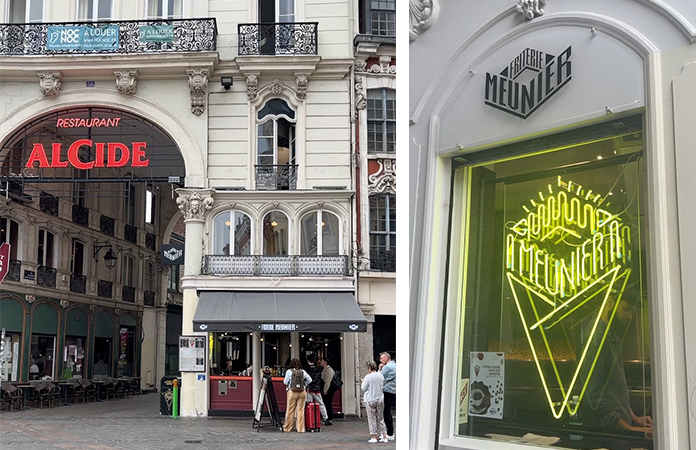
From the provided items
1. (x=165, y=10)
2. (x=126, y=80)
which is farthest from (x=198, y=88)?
(x=165, y=10)

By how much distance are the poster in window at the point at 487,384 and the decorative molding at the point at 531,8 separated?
7.11ft

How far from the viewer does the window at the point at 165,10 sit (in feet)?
43.9

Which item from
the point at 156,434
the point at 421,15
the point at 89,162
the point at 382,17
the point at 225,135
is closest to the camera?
the point at 421,15

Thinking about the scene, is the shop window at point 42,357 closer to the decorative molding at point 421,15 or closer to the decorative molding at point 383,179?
the decorative molding at point 383,179

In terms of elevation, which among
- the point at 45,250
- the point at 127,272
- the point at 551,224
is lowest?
the point at 551,224

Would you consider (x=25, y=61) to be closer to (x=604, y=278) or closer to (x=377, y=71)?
(x=377, y=71)

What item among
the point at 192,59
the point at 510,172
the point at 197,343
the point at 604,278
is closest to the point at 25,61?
the point at 192,59

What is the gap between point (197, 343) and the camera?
13.7 m

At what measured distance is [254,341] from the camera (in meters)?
13.8

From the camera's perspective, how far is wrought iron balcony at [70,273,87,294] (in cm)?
2014

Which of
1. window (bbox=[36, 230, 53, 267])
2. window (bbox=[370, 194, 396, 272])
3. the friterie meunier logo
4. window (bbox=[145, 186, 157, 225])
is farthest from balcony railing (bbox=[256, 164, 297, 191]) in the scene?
the friterie meunier logo

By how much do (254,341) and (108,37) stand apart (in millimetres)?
5732

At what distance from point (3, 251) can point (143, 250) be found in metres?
12.0

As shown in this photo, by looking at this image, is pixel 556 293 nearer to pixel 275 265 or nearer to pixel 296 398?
pixel 296 398
